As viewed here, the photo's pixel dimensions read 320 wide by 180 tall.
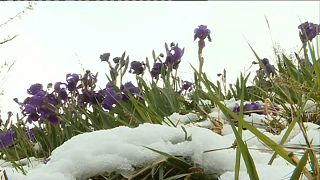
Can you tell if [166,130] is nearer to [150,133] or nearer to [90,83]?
[150,133]

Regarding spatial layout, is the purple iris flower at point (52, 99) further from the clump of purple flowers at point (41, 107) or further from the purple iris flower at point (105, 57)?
the purple iris flower at point (105, 57)

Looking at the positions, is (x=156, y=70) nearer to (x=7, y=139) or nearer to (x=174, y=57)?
(x=174, y=57)

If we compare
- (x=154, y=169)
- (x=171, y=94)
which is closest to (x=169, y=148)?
(x=154, y=169)

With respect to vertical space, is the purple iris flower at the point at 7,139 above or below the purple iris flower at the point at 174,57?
below

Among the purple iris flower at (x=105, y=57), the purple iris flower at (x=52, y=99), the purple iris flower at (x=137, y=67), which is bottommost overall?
the purple iris flower at (x=52, y=99)

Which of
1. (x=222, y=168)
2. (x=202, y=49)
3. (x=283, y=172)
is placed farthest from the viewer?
(x=202, y=49)

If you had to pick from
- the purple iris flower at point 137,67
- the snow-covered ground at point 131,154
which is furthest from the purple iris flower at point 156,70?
the snow-covered ground at point 131,154

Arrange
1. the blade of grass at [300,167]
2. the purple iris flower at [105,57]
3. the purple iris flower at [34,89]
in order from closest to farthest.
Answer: the blade of grass at [300,167] < the purple iris flower at [34,89] < the purple iris flower at [105,57]

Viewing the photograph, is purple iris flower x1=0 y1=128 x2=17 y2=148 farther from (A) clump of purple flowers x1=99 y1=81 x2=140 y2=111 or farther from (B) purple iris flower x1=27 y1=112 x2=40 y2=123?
(A) clump of purple flowers x1=99 y1=81 x2=140 y2=111
